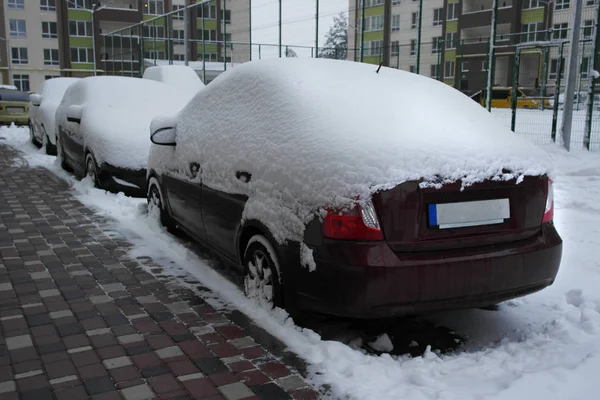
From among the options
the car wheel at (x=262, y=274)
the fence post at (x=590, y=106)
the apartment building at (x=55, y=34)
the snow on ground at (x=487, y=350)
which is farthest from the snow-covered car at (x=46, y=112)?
the apartment building at (x=55, y=34)

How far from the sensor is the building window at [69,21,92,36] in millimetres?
57781

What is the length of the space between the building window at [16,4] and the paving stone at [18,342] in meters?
62.6

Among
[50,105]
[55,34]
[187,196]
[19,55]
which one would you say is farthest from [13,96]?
[55,34]

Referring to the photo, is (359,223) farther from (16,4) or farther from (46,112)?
(16,4)

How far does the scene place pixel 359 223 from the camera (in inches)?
116

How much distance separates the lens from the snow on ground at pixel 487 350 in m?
2.78

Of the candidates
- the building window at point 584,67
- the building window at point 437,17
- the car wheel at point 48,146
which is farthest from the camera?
the building window at point 437,17

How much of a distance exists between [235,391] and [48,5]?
6387cm

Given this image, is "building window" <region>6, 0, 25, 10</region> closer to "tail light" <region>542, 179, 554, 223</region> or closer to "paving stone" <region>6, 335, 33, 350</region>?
"paving stone" <region>6, 335, 33, 350</region>

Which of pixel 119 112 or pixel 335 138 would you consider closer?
pixel 335 138

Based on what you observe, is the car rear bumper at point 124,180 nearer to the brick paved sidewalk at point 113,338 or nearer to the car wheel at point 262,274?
the brick paved sidewalk at point 113,338

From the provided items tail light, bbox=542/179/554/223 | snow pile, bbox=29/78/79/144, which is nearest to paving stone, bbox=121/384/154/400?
tail light, bbox=542/179/554/223

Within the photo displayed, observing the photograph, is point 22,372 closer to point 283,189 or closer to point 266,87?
point 283,189

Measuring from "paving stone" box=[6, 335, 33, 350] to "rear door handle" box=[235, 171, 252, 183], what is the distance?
1594mm
